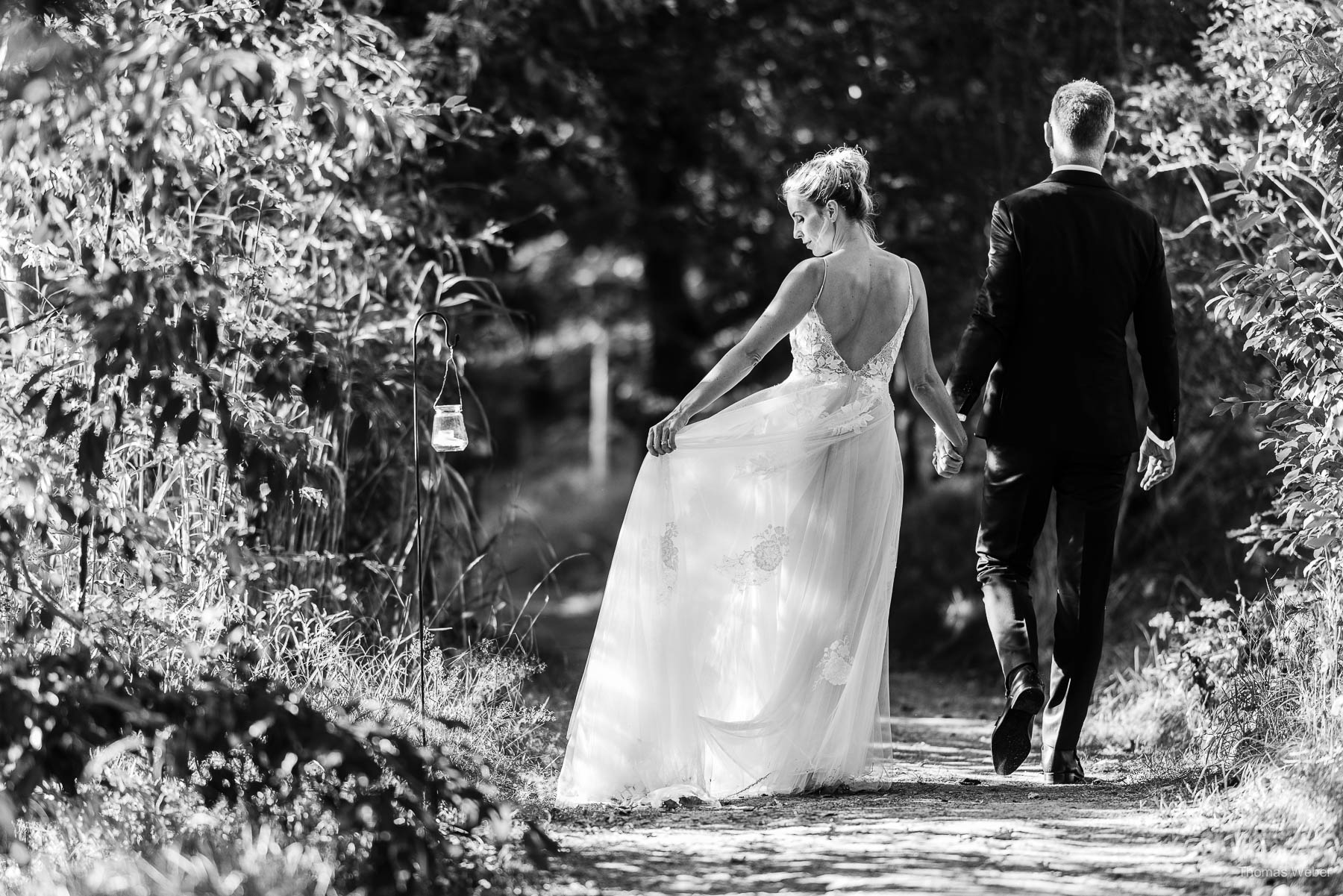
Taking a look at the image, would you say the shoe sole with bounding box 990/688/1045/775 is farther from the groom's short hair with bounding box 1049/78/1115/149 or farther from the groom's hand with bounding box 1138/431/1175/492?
the groom's short hair with bounding box 1049/78/1115/149

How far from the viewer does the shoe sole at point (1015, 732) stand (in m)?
4.68

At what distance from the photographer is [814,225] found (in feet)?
16.4

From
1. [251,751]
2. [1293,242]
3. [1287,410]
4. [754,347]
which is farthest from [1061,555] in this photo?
[251,751]

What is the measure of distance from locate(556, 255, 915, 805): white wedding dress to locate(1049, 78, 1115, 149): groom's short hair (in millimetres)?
723

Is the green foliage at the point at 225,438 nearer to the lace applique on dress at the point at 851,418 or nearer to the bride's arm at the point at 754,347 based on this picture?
the bride's arm at the point at 754,347

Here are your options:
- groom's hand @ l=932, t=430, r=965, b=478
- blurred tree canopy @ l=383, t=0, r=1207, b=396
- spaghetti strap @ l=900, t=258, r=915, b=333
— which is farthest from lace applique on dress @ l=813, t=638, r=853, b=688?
blurred tree canopy @ l=383, t=0, r=1207, b=396

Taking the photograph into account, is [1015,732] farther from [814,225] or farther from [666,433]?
[814,225]

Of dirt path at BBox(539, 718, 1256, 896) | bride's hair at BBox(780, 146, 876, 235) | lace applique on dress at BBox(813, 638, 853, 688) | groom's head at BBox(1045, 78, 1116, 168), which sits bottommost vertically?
dirt path at BBox(539, 718, 1256, 896)

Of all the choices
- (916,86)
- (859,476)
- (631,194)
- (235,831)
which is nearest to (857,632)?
(859,476)

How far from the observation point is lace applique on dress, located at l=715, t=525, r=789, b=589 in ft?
16.2

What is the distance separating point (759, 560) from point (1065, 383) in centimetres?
112

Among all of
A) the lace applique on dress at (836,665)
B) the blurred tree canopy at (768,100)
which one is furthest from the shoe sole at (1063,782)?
the blurred tree canopy at (768,100)

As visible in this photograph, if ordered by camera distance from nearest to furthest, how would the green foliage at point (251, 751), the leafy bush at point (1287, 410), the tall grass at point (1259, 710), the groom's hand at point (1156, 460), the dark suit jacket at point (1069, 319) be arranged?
the green foliage at point (251, 751)
the tall grass at point (1259, 710)
the leafy bush at point (1287, 410)
the dark suit jacket at point (1069, 319)
the groom's hand at point (1156, 460)

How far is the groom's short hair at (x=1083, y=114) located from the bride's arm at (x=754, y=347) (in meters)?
0.90
